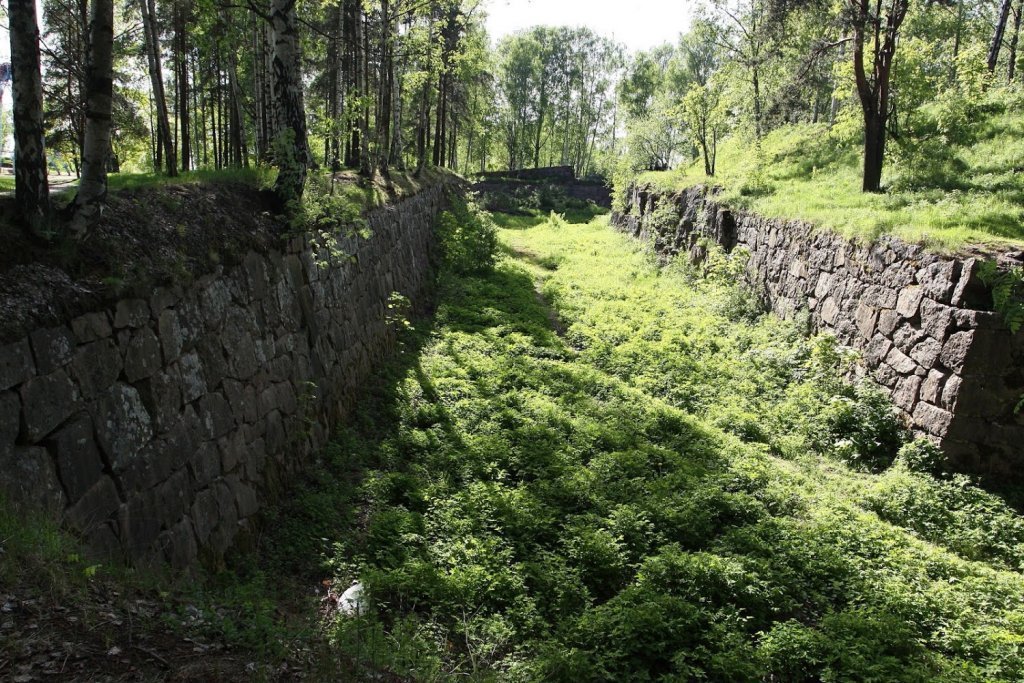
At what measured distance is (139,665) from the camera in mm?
3062

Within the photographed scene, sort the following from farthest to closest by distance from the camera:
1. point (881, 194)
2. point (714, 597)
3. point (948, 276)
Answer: point (881, 194) < point (948, 276) < point (714, 597)

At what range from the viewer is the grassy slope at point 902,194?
9117mm

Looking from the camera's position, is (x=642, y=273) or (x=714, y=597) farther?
(x=642, y=273)

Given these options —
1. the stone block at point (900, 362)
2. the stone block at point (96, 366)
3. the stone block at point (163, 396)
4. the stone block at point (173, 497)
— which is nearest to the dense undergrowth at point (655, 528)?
the stone block at point (900, 362)

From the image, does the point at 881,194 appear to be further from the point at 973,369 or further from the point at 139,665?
the point at 139,665

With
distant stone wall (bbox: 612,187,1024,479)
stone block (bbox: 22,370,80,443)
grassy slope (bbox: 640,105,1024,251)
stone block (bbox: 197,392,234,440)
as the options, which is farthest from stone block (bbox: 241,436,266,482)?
grassy slope (bbox: 640,105,1024,251)

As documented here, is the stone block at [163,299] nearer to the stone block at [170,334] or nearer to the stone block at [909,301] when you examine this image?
the stone block at [170,334]

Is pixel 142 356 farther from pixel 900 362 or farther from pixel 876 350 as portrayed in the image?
pixel 876 350

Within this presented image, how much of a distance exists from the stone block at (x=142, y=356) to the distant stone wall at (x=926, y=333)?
8.35m

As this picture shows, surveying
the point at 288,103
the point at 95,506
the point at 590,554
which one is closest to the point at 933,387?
the point at 590,554

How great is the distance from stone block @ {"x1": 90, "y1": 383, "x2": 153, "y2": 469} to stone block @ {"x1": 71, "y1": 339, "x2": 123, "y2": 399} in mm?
70

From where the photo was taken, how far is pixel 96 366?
14.1 ft

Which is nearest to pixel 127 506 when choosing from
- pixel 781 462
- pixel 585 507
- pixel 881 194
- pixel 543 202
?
pixel 585 507

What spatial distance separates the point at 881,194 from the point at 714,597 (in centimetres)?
992
